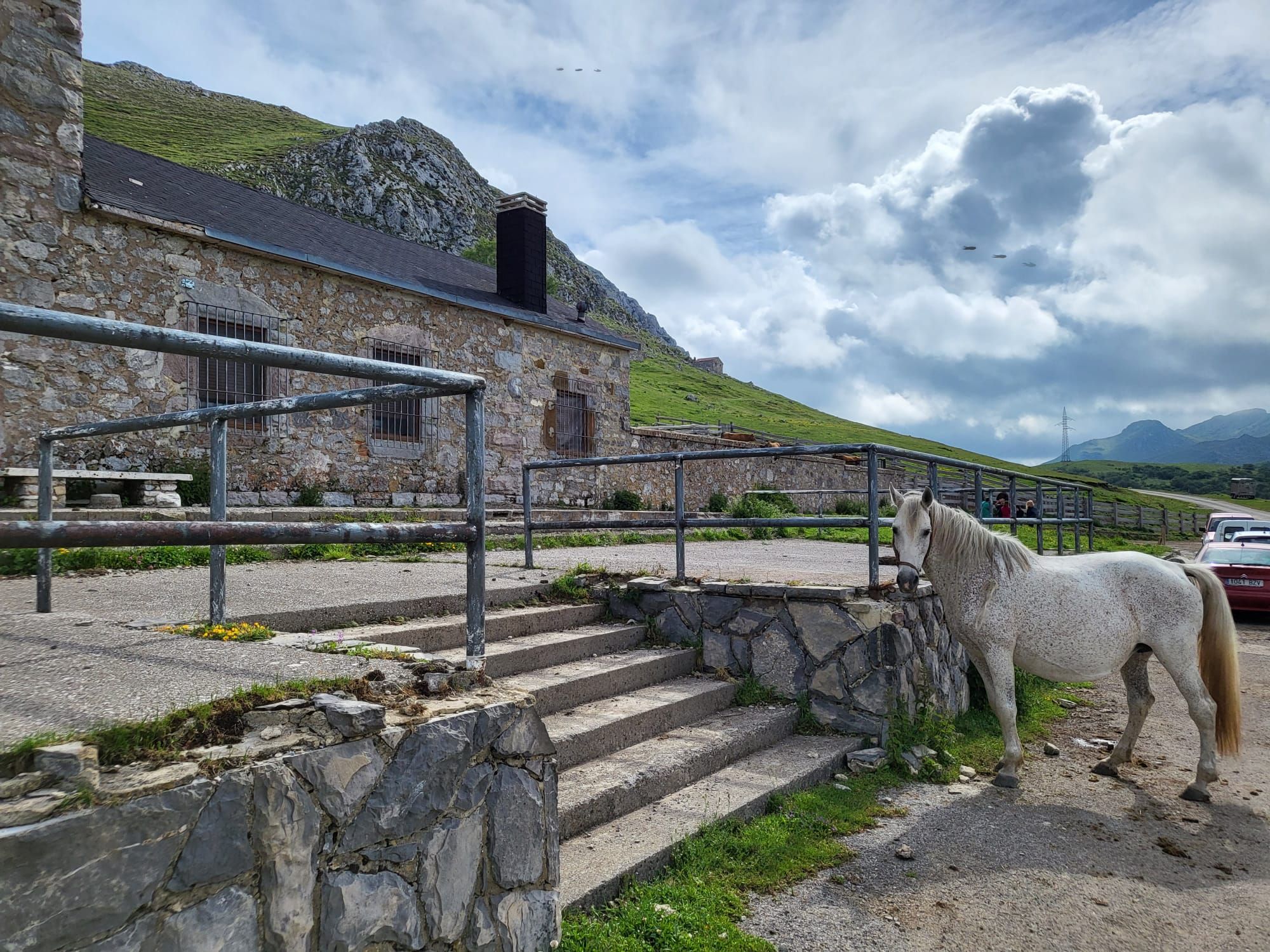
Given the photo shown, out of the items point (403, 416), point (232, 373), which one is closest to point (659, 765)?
point (232, 373)

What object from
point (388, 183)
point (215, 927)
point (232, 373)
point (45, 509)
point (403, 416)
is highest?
point (388, 183)

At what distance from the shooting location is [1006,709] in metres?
4.57

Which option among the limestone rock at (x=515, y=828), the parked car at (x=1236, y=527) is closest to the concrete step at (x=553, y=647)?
the limestone rock at (x=515, y=828)

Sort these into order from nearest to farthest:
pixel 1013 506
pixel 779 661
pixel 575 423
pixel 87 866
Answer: pixel 87 866
pixel 779 661
pixel 1013 506
pixel 575 423

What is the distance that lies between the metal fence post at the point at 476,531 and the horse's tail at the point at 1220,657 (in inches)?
181

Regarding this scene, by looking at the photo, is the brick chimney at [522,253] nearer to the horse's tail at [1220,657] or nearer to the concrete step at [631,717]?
the concrete step at [631,717]

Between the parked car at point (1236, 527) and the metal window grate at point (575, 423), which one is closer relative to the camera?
the parked car at point (1236, 527)

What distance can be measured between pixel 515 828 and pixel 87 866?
4.08ft

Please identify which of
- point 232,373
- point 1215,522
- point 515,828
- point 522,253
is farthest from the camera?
point 1215,522

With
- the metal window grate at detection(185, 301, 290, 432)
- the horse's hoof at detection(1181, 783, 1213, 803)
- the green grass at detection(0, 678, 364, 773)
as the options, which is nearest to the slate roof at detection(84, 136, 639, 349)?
the metal window grate at detection(185, 301, 290, 432)

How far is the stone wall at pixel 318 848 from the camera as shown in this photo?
150 cm

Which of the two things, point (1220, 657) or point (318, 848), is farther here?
point (1220, 657)

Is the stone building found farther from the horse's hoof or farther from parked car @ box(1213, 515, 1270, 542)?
parked car @ box(1213, 515, 1270, 542)

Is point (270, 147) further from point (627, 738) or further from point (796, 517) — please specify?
point (627, 738)
